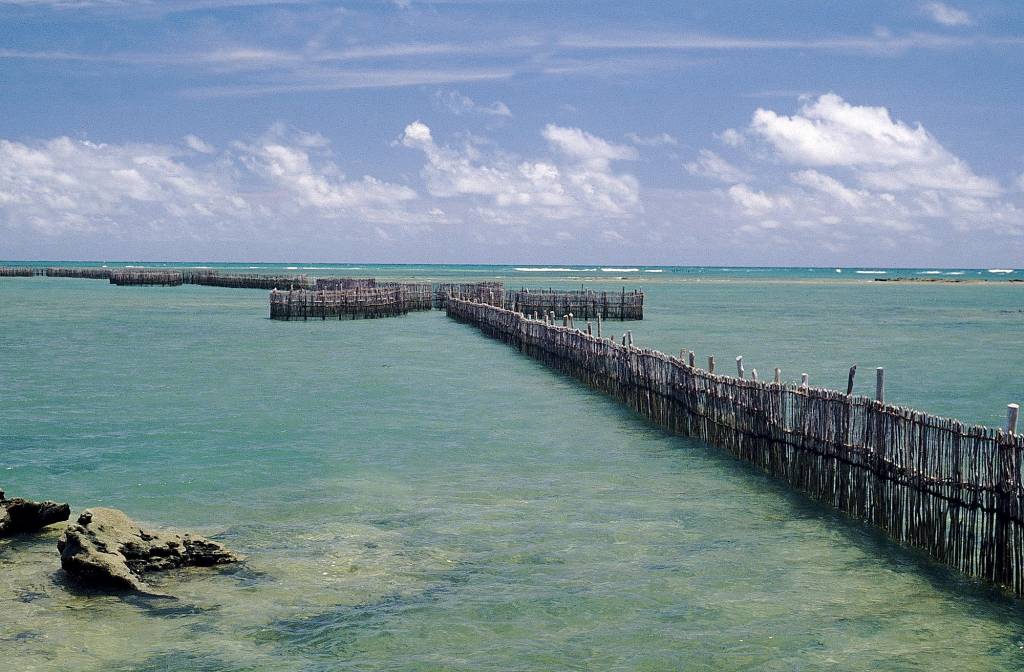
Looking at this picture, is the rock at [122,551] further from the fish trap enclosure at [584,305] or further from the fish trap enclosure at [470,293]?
the fish trap enclosure at [584,305]

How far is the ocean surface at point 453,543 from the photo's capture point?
22.8 ft

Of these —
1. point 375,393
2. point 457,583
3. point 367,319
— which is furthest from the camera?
point 367,319

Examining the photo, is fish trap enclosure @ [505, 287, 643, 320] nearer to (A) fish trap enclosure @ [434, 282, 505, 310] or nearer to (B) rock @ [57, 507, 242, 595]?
(A) fish trap enclosure @ [434, 282, 505, 310]

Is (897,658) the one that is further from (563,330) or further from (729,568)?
(563,330)

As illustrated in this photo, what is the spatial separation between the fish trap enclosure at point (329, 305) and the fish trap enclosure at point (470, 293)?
465 centimetres

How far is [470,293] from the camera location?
52125 mm

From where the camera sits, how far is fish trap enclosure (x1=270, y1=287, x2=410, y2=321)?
44.0m

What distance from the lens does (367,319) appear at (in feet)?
148

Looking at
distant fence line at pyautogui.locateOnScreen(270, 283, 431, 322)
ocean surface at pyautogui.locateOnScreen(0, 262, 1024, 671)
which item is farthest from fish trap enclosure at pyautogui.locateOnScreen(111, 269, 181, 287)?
ocean surface at pyautogui.locateOnScreen(0, 262, 1024, 671)

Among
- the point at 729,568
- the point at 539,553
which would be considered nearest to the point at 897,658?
the point at 729,568

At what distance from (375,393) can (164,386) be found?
15.4 feet

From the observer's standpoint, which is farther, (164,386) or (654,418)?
(164,386)

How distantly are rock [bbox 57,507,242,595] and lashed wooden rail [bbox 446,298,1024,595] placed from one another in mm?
5839

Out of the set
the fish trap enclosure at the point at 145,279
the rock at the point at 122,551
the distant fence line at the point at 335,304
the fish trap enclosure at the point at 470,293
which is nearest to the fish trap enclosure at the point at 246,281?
the fish trap enclosure at the point at 145,279
